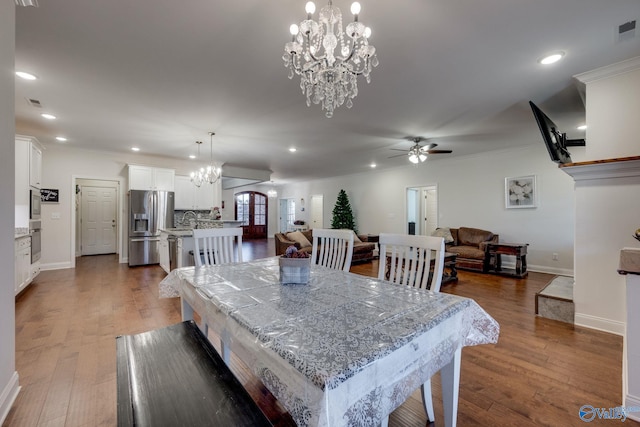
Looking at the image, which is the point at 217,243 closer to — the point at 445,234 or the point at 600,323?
the point at 600,323

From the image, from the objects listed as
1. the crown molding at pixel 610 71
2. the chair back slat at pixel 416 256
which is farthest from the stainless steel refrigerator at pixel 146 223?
the crown molding at pixel 610 71

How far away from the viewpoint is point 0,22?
1502mm

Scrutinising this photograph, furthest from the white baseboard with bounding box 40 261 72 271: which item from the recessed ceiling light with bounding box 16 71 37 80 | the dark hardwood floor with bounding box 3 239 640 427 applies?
the recessed ceiling light with bounding box 16 71 37 80

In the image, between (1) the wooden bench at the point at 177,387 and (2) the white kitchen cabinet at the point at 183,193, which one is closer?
(1) the wooden bench at the point at 177,387

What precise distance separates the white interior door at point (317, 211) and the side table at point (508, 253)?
6.30m

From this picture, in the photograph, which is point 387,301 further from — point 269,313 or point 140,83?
point 140,83

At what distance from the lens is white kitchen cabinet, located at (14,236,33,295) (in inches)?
137

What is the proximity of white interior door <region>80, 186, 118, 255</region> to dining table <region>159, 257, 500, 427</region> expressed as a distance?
765 cm

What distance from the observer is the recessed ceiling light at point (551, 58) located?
2.35m

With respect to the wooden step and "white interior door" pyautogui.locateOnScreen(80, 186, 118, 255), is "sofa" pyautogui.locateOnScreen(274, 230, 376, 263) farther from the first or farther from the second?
"white interior door" pyautogui.locateOnScreen(80, 186, 118, 255)

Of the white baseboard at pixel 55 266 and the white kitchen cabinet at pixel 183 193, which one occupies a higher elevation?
the white kitchen cabinet at pixel 183 193

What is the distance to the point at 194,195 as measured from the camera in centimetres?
680

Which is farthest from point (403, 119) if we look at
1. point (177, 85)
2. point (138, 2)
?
point (138, 2)

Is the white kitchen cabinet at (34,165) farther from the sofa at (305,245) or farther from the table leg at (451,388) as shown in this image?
the table leg at (451,388)
